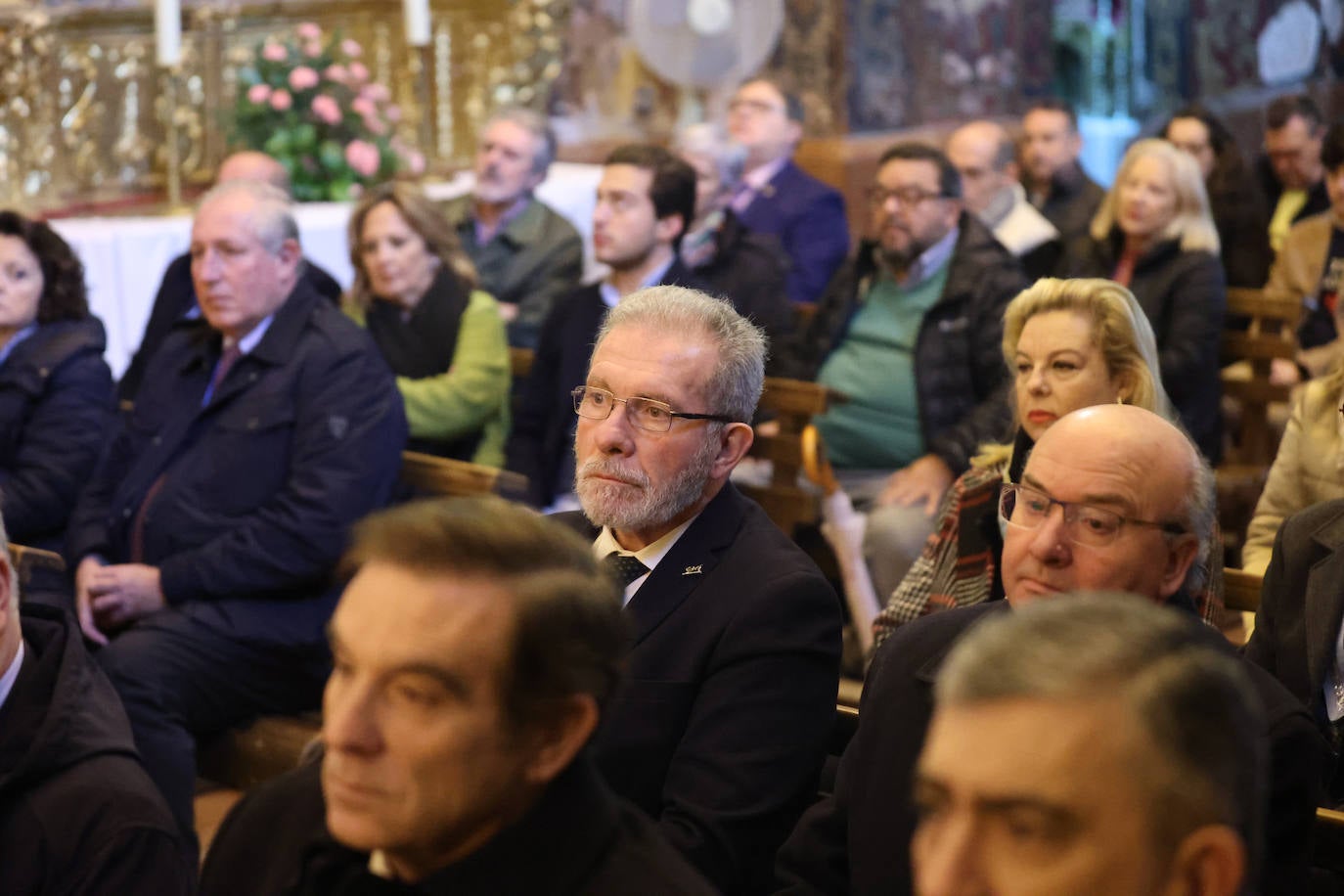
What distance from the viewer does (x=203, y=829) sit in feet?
12.7

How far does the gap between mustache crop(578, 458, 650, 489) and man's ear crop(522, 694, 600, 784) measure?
1.17 meters

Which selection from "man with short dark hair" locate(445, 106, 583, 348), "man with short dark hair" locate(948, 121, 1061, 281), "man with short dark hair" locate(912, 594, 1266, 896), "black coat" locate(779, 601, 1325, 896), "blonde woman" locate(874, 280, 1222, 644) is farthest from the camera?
"man with short dark hair" locate(948, 121, 1061, 281)

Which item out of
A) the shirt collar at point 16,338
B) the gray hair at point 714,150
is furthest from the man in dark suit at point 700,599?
the gray hair at point 714,150

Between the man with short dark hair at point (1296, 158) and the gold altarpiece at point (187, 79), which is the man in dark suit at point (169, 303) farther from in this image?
the man with short dark hair at point (1296, 158)

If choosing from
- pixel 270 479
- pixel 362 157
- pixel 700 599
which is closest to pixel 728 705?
pixel 700 599

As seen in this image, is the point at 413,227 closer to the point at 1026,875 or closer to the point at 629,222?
the point at 629,222

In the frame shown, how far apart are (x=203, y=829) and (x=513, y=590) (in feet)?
9.00

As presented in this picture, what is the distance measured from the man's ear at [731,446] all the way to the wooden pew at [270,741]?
1222 millimetres

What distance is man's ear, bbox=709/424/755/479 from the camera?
105 inches

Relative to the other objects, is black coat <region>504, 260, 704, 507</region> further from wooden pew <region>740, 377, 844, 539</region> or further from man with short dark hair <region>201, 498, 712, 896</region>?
man with short dark hair <region>201, 498, 712, 896</region>

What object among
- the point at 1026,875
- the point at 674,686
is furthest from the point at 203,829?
the point at 1026,875

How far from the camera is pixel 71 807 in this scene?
6.59ft

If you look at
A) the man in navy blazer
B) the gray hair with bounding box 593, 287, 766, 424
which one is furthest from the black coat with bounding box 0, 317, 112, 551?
the man in navy blazer

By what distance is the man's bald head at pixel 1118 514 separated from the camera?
87.8 inches
